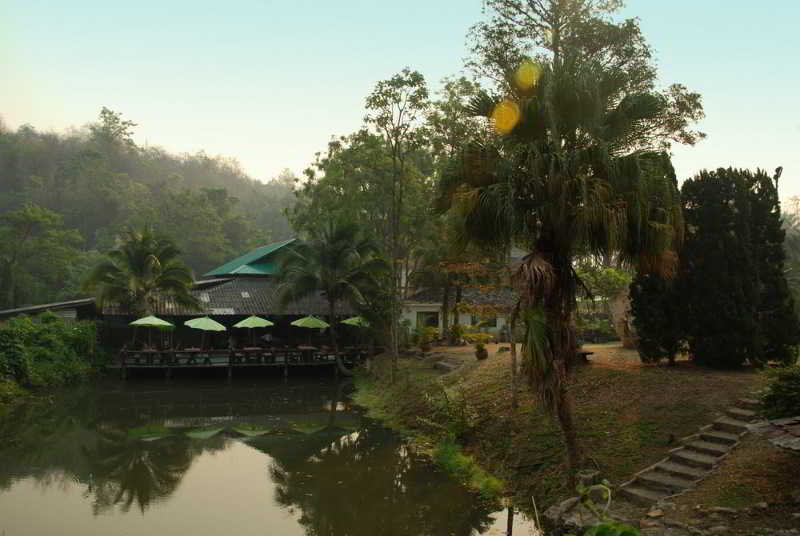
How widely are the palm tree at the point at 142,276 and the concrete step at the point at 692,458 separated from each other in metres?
23.0

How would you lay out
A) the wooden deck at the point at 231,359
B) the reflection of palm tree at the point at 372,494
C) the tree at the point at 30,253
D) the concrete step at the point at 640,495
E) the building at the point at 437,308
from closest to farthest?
the concrete step at the point at 640,495, the reflection of palm tree at the point at 372,494, the wooden deck at the point at 231,359, the building at the point at 437,308, the tree at the point at 30,253

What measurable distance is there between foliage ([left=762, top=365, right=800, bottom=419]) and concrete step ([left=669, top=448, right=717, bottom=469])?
110 cm

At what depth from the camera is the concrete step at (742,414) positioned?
34.8 feet

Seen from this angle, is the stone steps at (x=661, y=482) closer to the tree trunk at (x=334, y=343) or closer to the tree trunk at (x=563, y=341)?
the tree trunk at (x=563, y=341)

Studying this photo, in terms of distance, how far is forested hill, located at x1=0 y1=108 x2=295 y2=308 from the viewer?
40.8m

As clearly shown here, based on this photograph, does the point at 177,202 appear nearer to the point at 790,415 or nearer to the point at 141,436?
the point at 141,436

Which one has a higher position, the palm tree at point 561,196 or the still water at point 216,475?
the palm tree at point 561,196

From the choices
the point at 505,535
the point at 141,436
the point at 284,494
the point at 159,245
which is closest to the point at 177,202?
the point at 159,245

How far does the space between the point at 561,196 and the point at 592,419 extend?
524cm

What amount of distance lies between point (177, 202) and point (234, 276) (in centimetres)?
2685

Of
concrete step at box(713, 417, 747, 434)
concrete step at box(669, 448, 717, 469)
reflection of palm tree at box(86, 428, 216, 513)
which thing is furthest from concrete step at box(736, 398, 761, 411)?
reflection of palm tree at box(86, 428, 216, 513)

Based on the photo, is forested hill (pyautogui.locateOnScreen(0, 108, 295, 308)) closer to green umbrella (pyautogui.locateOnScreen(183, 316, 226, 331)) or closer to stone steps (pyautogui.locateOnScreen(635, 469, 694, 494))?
green umbrella (pyautogui.locateOnScreen(183, 316, 226, 331))

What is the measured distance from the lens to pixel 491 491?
11.6 metres

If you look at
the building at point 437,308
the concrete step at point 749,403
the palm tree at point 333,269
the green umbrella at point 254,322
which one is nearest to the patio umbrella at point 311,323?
the green umbrella at point 254,322
